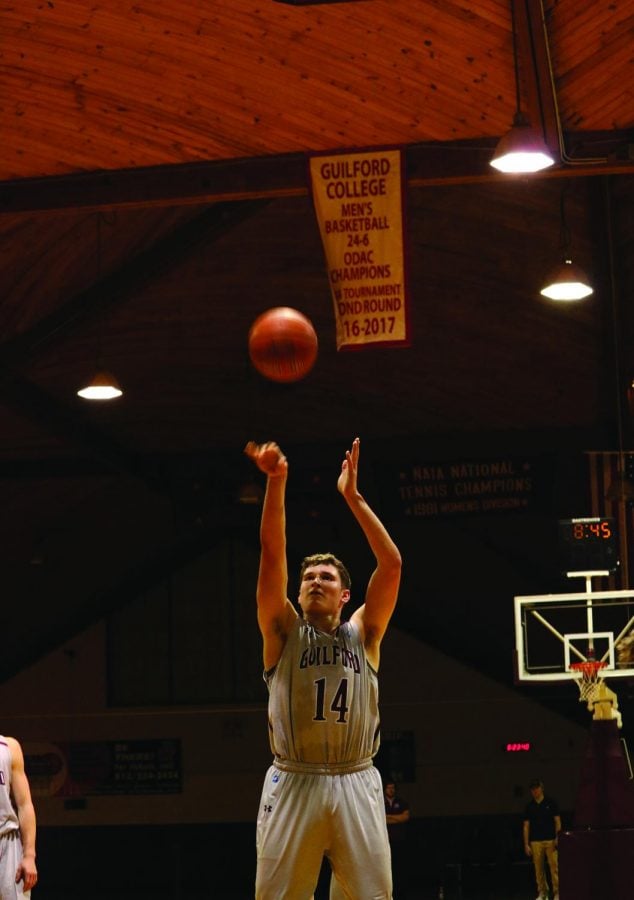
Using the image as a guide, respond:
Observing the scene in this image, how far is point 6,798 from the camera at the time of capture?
7371 millimetres

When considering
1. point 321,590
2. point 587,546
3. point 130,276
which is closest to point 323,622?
point 321,590

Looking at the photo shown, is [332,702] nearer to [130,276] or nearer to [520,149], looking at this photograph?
[520,149]

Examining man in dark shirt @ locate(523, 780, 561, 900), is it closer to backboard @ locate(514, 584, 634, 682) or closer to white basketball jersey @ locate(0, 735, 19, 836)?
backboard @ locate(514, 584, 634, 682)

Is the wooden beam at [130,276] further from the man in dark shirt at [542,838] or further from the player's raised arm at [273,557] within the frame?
the man in dark shirt at [542,838]

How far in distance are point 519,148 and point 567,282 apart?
15.9 feet

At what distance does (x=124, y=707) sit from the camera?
79.2ft

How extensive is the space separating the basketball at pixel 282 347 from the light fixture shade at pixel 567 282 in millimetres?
5121

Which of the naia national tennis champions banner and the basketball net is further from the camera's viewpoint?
the basketball net

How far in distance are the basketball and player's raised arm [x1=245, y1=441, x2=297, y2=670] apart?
2247 millimetres

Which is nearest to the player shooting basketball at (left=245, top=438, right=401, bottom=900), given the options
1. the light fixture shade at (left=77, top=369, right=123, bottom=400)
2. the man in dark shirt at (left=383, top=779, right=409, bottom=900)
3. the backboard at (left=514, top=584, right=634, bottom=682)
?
the backboard at (left=514, top=584, right=634, bottom=682)

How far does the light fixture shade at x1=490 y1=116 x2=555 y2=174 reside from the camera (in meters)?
7.81

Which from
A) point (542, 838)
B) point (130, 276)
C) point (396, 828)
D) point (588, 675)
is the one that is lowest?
point (542, 838)

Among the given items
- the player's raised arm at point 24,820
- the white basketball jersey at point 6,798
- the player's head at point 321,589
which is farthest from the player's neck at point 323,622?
the white basketball jersey at point 6,798

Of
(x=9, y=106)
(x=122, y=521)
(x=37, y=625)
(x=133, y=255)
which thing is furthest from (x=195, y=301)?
(x=37, y=625)
